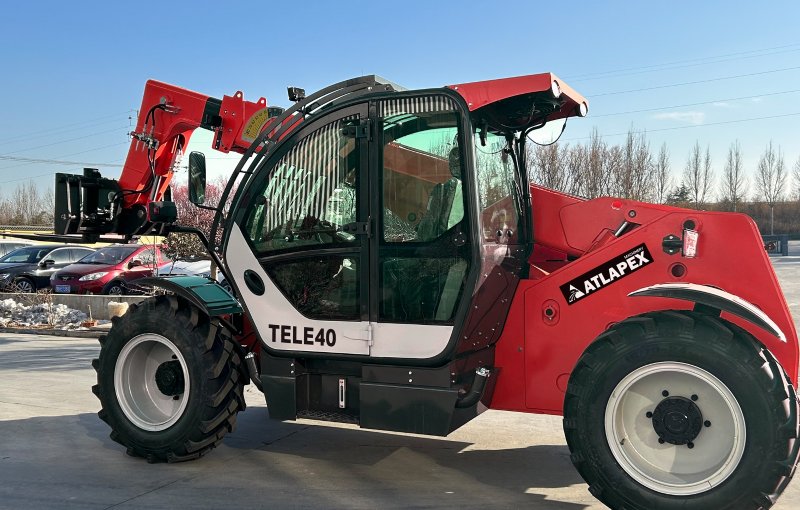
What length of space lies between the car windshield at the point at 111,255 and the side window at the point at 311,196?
44.9 ft

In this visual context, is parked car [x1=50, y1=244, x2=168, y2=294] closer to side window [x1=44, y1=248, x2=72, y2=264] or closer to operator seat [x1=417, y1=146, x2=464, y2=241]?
side window [x1=44, y1=248, x2=72, y2=264]

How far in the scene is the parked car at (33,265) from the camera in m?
19.4

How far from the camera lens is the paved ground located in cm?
448

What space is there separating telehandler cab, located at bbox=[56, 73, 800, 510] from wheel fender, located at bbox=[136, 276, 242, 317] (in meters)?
0.02

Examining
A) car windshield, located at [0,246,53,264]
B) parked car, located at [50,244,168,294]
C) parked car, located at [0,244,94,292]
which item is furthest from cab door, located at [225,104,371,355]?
car windshield, located at [0,246,53,264]

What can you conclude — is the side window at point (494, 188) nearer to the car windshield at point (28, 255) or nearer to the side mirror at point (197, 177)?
the side mirror at point (197, 177)

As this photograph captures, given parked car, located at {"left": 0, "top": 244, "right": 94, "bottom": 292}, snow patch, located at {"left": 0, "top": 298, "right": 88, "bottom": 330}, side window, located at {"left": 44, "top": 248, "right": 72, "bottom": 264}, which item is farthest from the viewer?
side window, located at {"left": 44, "top": 248, "right": 72, "bottom": 264}

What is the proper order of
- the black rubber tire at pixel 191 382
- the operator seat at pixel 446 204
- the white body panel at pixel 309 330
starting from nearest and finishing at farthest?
the operator seat at pixel 446 204
the white body panel at pixel 309 330
the black rubber tire at pixel 191 382

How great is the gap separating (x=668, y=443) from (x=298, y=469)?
2.51 meters

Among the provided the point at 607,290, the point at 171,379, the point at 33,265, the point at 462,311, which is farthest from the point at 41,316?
the point at 607,290

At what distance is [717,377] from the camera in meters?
3.84

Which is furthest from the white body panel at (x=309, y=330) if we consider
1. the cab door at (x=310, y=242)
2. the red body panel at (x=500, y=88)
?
the red body panel at (x=500, y=88)

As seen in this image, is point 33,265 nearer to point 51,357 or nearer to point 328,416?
point 51,357

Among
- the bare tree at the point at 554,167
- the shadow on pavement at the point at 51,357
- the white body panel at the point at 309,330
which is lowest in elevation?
the shadow on pavement at the point at 51,357
